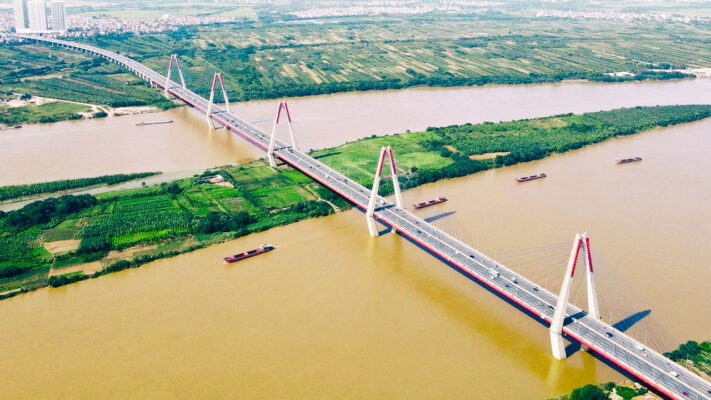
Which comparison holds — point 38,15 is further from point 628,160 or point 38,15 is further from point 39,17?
point 628,160

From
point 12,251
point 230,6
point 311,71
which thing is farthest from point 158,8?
point 12,251

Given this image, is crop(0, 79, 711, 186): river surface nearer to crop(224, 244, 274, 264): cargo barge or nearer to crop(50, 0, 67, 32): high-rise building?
crop(224, 244, 274, 264): cargo barge

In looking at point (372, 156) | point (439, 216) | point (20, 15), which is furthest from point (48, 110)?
point (20, 15)

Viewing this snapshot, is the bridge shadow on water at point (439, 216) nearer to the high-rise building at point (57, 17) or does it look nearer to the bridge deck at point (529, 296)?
the bridge deck at point (529, 296)

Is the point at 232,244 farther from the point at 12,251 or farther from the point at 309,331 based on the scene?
the point at 12,251

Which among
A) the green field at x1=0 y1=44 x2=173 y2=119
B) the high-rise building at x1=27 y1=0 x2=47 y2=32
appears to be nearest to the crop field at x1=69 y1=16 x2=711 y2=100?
the green field at x1=0 y1=44 x2=173 y2=119
